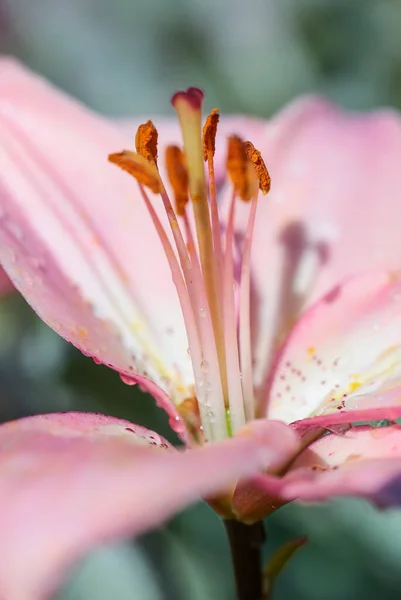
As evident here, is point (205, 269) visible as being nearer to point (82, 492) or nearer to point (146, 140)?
point (146, 140)

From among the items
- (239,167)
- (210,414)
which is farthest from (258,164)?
(210,414)

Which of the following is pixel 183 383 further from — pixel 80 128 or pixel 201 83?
pixel 201 83

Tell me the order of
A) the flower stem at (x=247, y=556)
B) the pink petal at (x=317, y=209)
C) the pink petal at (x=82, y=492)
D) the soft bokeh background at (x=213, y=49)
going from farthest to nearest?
the soft bokeh background at (x=213, y=49), the pink petal at (x=317, y=209), the flower stem at (x=247, y=556), the pink petal at (x=82, y=492)

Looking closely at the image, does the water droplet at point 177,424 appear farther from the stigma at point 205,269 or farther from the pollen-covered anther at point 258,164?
the pollen-covered anther at point 258,164

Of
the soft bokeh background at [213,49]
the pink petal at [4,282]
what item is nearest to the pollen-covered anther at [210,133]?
the pink petal at [4,282]

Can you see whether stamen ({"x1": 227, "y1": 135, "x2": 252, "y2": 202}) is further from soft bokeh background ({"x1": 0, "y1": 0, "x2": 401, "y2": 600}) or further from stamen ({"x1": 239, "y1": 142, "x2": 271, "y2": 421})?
soft bokeh background ({"x1": 0, "y1": 0, "x2": 401, "y2": 600})
